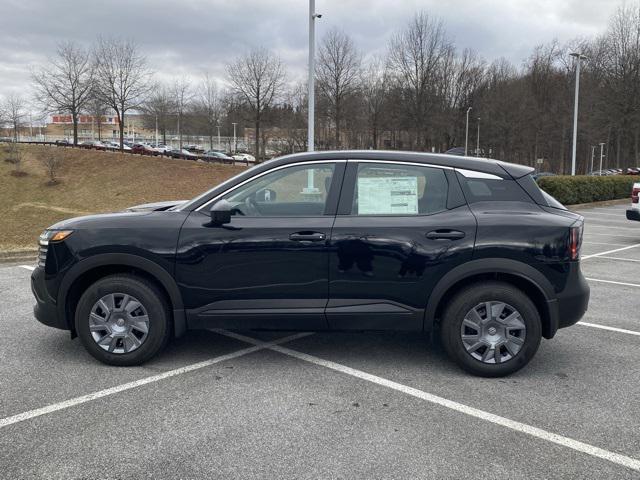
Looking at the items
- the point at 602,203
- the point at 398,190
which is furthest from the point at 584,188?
the point at 398,190

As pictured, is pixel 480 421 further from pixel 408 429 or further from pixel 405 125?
pixel 405 125

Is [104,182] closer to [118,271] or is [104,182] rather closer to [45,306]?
[45,306]

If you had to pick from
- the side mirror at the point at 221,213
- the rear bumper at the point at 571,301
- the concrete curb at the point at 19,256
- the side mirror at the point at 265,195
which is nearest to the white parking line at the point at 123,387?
the side mirror at the point at 221,213

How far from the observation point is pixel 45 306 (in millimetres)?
4211

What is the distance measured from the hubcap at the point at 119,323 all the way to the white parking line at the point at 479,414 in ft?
3.72

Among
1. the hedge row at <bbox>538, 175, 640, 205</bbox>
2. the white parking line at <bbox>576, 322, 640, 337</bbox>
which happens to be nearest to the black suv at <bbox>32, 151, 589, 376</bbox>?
the white parking line at <bbox>576, 322, 640, 337</bbox>

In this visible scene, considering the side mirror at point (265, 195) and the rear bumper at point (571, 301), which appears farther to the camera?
the side mirror at point (265, 195)

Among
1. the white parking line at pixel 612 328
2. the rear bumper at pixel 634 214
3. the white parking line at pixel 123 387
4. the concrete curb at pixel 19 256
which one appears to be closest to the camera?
the white parking line at pixel 123 387

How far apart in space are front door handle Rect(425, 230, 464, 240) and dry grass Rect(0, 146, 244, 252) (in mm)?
28098

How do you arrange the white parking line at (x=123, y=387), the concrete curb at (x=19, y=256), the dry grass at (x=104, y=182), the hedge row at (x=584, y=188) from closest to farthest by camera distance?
the white parking line at (x=123, y=387) < the concrete curb at (x=19, y=256) < the hedge row at (x=584, y=188) < the dry grass at (x=104, y=182)

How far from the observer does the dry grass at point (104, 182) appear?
1363 inches

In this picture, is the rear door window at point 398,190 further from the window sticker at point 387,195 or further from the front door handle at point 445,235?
the front door handle at point 445,235

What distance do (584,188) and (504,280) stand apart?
20.1 m

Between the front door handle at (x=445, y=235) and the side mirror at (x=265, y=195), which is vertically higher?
the side mirror at (x=265, y=195)
